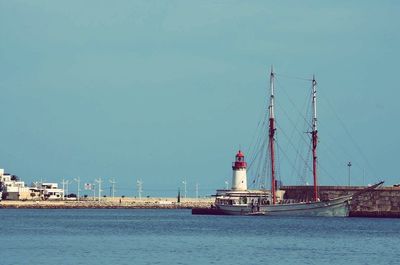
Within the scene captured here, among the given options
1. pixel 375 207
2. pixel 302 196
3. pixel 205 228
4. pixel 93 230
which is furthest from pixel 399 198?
pixel 93 230

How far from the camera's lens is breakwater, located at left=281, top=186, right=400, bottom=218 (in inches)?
Answer: 5999

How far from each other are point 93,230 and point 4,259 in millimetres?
44394

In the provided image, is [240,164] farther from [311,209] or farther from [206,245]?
[206,245]

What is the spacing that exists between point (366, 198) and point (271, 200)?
15.1 m

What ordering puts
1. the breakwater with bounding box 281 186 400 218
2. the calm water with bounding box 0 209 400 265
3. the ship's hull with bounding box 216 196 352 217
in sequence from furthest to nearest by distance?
the ship's hull with bounding box 216 196 352 217
the breakwater with bounding box 281 186 400 218
the calm water with bounding box 0 209 400 265

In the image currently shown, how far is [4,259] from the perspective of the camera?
77125 millimetres

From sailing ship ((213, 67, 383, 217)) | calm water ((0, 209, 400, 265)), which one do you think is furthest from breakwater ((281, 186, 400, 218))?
calm water ((0, 209, 400, 265))

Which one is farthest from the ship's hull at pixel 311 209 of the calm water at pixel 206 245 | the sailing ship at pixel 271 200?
the calm water at pixel 206 245

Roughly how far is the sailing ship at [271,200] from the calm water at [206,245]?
1927 centimetres

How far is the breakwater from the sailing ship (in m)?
1.52

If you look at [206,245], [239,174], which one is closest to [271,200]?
[239,174]

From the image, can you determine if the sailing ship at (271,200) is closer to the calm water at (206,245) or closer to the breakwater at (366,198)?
the breakwater at (366,198)

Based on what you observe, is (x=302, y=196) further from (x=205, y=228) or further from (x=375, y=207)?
(x=205, y=228)

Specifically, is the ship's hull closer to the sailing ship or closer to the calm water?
the sailing ship
